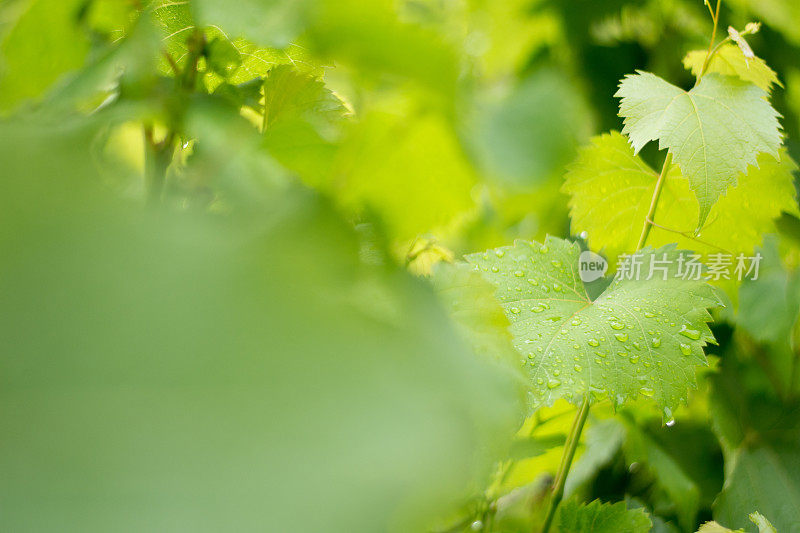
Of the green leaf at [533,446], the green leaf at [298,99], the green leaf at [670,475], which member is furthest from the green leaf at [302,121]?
the green leaf at [670,475]

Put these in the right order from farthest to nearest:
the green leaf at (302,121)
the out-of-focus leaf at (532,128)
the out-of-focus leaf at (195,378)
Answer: the out-of-focus leaf at (532,128) → the green leaf at (302,121) → the out-of-focus leaf at (195,378)

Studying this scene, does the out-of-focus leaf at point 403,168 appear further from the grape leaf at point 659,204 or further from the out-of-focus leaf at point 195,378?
the grape leaf at point 659,204

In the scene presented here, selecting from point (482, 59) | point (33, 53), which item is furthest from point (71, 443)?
point (482, 59)

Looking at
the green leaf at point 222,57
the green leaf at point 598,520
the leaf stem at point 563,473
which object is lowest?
the green leaf at point 598,520

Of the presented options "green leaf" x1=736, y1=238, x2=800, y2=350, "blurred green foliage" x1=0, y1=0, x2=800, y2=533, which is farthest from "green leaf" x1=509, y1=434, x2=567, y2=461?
"green leaf" x1=736, y1=238, x2=800, y2=350

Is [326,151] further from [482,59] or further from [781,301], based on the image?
[482,59]

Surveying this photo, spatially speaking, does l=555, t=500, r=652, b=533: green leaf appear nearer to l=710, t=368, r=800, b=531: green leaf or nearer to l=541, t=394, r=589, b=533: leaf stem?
l=541, t=394, r=589, b=533: leaf stem
